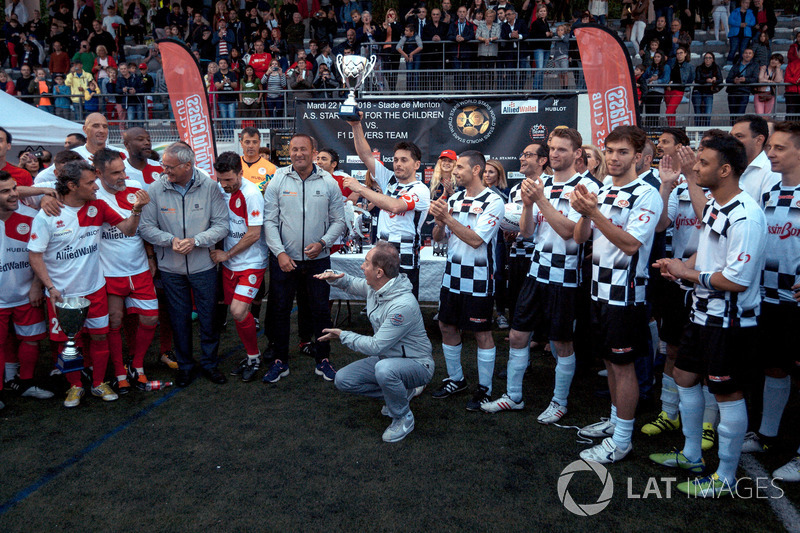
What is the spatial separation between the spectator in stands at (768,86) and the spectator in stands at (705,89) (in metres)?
0.70

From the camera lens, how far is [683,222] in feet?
13.2

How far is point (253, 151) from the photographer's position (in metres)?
6.59

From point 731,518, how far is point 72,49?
18.1 meters

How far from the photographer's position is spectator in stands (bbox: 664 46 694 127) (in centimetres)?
1054

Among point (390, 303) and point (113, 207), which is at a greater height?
point (113, 207)

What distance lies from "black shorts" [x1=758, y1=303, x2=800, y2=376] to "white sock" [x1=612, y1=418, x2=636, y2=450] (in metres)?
0.83

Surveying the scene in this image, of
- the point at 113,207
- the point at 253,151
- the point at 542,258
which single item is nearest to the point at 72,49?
the point at 253,151

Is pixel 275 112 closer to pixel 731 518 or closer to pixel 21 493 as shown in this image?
pixel 21 493

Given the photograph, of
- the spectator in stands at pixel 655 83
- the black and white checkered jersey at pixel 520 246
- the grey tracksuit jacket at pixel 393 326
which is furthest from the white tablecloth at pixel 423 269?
the spectator in stands at pixel 655 83

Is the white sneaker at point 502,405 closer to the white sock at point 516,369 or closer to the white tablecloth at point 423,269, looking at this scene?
the white sock at point 516,369

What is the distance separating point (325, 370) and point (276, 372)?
41cm

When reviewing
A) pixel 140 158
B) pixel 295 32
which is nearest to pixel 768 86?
pixel 295 32

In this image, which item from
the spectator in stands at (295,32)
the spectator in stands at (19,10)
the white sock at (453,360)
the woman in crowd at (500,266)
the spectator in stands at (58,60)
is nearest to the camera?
the white sock at (453,360)

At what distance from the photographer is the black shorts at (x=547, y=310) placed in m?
3.78
